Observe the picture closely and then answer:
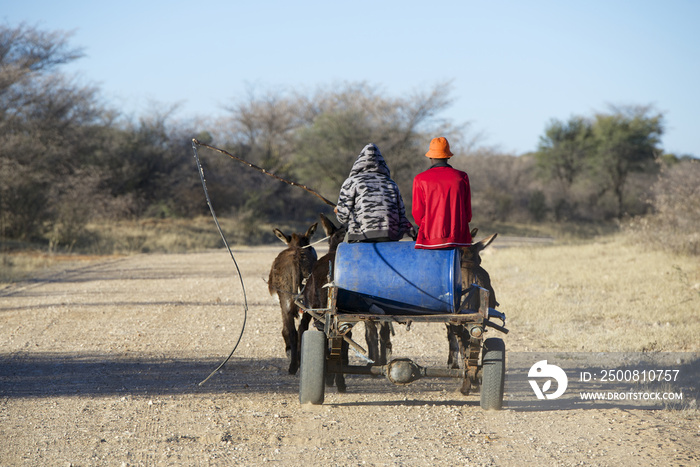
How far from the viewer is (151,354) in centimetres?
770

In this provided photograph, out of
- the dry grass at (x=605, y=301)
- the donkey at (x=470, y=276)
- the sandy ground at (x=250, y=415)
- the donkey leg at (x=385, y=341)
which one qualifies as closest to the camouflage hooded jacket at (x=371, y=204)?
the donkey at (x=470, y=276)

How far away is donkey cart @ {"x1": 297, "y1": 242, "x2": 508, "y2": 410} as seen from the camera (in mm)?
5324

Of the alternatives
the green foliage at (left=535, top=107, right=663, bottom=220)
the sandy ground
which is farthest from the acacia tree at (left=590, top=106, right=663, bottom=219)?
the sandy ground

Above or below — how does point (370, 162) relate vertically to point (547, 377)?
above

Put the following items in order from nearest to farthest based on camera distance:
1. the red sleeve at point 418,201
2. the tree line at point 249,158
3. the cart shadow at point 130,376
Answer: the red sleeve at point 418,201 → the cart shadow at point 130,376 → the tree line at point 249,158

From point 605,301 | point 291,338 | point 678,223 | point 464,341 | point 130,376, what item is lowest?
point 130,376

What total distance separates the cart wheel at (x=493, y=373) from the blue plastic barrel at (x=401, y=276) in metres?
0.46

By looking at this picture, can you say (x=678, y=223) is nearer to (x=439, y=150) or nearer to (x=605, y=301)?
(x=605, y=301)

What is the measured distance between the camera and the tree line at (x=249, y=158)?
2600 cm

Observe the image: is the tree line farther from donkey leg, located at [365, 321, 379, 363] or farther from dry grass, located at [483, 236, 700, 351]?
donkey leg, located at [365, 321, 379, 363]

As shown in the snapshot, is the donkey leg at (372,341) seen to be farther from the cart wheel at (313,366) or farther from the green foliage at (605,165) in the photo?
the green foliage at (605,165)

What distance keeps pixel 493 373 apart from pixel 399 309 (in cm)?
92

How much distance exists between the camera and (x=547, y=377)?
6.96 metres

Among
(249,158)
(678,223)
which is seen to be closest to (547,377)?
(678,223)
